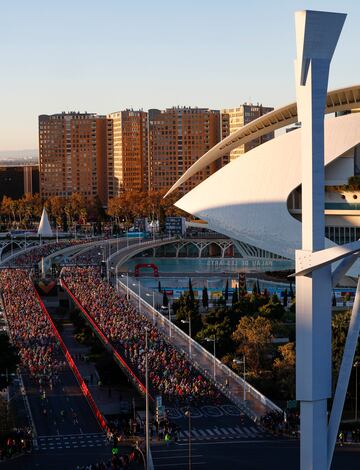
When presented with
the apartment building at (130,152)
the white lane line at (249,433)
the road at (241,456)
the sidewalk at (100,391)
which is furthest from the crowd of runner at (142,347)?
the apartment building at (130,152)

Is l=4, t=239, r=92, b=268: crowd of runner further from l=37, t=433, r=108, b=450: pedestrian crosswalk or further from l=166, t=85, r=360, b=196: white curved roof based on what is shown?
l=37, t=433, r=108, b=450: pedestrian crosswalk

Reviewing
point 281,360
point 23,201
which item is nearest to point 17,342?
point 281,360

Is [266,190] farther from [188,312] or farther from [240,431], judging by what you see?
[240,431]

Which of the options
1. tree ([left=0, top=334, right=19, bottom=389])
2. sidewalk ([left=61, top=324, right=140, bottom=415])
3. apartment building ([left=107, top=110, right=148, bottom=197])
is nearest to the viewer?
sidewalk ([left=61, top=324, right=140, bottom=415])

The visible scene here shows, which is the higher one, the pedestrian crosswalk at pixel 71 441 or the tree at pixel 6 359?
the tree at pixel 6 359

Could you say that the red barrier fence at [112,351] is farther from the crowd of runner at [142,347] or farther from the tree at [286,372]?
the tree at [286,372]

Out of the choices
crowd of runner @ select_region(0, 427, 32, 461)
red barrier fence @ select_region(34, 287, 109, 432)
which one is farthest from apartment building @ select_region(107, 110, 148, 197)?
crowd of runner @ select_region(0, 427, 32, 461)

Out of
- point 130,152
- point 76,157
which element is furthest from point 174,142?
point 76,157
